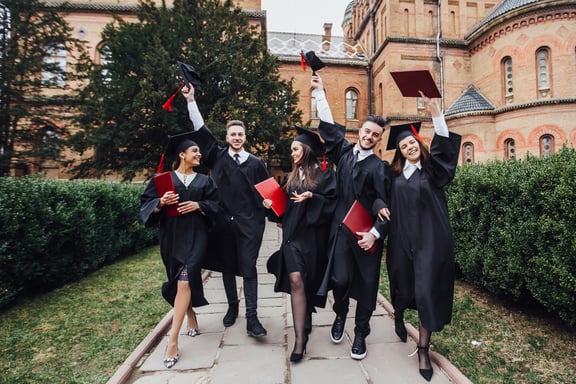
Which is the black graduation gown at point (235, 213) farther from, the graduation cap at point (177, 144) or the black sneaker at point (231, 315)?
the black sneaker at point (231, 315)

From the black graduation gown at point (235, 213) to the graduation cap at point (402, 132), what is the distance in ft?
5.65

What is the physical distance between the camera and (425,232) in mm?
3039

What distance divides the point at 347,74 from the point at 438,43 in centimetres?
692

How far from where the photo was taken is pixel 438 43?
21297 millimetres

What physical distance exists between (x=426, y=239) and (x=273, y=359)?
199 cm

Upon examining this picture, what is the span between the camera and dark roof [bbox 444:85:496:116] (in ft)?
63.5

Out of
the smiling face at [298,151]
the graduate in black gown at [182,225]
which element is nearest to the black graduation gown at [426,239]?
the smiling face at [298,151]

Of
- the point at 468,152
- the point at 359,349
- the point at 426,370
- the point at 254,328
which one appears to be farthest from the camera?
the point at 468,152

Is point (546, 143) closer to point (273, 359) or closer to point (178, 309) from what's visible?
point (273, 359)

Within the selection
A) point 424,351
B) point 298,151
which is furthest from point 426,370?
point 298,151

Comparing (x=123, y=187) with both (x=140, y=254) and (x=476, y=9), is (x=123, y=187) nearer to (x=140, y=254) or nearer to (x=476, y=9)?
(x=140, y=254)

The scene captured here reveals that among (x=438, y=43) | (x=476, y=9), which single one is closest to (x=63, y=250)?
(x=438, y=43)

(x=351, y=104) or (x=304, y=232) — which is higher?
(x=351, y=104)

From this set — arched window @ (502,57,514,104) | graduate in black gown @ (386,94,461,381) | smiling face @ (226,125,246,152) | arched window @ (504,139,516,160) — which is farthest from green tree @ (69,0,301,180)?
arched window @ (502,57,514,104)
